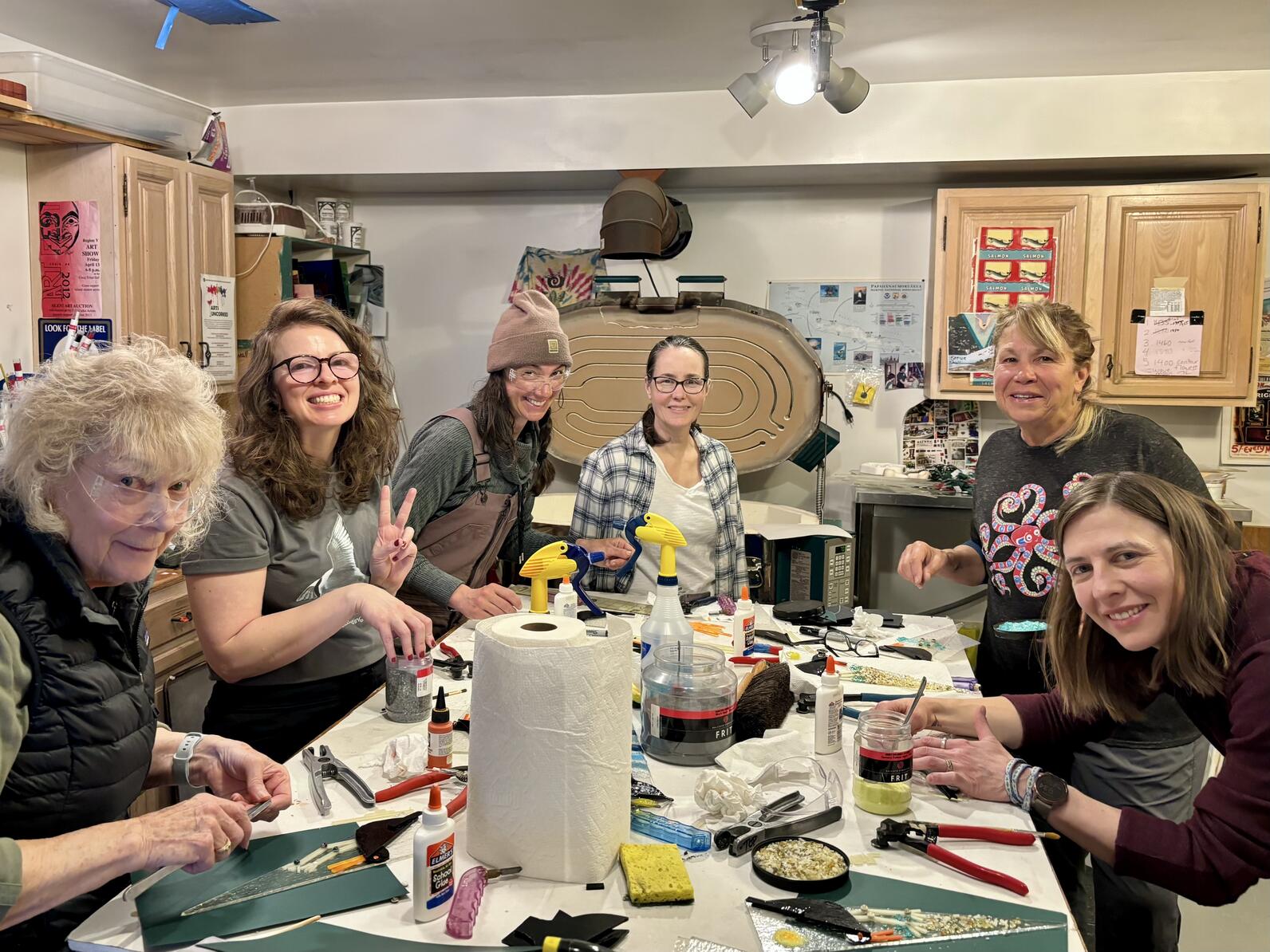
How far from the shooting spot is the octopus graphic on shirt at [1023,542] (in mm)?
2289

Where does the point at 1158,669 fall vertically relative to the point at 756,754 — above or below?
above

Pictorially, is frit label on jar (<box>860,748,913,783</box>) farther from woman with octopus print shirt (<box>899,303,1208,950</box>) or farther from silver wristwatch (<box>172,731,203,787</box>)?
silver wristwatch (<box>172,731,203,787</box>)

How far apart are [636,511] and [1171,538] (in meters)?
1.71

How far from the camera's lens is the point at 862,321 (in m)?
4.48

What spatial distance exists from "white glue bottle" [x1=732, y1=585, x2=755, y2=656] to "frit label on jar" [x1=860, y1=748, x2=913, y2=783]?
74 centimetres

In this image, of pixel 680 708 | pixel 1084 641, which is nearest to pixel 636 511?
pixel 680 708

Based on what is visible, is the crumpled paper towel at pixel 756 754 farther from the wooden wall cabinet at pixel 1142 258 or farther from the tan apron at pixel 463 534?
the wooden wall cabinet at pixel 1142 258

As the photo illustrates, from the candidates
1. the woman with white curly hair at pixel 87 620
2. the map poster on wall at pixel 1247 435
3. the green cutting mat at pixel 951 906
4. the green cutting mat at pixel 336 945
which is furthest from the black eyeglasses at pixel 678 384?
the map poster on wall at pixel 1247 435

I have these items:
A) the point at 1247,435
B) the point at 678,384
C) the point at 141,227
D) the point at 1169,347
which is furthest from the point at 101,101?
the point at 1247,435

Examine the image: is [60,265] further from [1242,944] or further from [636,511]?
[1242,944]

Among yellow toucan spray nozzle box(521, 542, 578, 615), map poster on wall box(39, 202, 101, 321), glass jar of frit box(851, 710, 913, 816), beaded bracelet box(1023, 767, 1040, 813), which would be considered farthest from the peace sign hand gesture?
map poster on wall box(39, 202, 101, 321)

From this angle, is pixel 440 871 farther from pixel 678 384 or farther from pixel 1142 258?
pixel 1142 258

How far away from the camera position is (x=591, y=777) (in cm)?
126

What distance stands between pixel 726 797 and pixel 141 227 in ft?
11.0
